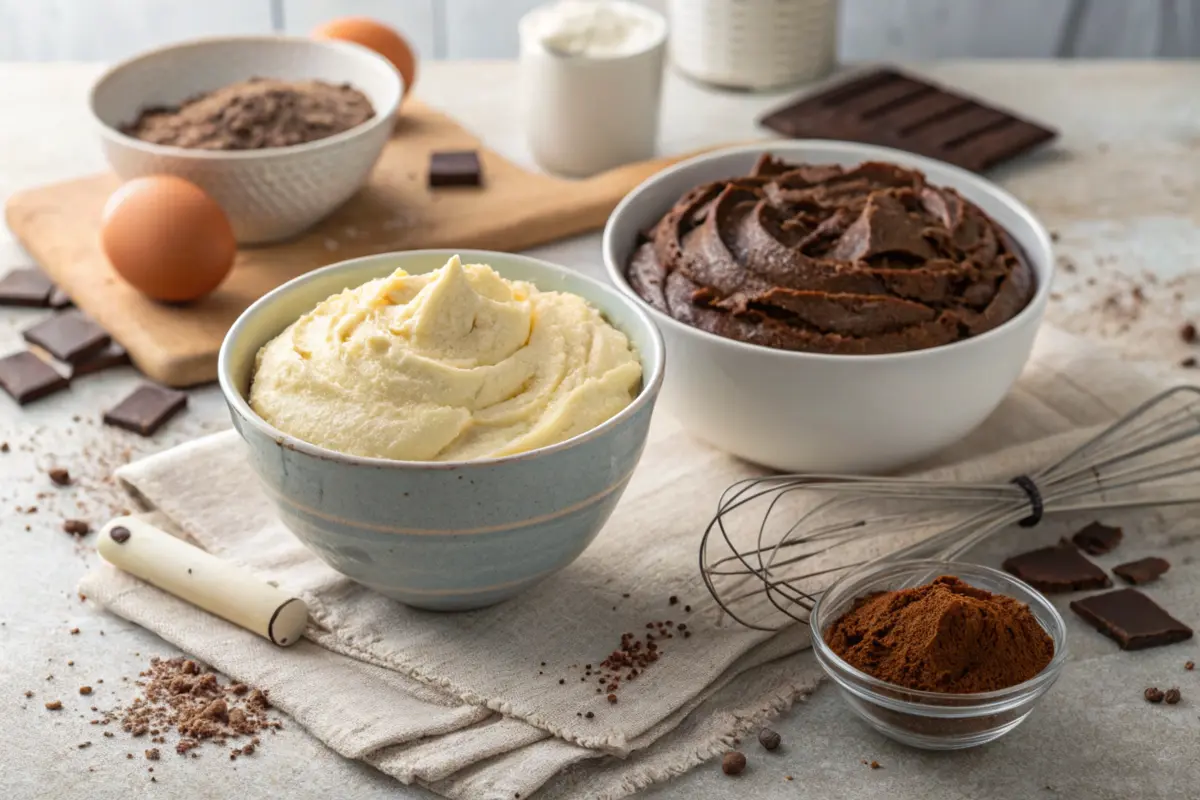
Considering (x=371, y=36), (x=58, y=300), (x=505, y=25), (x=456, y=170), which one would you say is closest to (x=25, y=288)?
(x=58, y=300)

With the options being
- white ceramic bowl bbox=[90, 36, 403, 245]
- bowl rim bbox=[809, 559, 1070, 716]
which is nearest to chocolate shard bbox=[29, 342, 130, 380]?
white ceramic bowl bbox=[90, 36, 403, 245]

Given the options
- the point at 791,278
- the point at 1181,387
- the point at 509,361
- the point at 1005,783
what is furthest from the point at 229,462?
the point at 1181,387

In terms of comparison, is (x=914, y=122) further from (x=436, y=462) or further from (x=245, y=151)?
(x=436, y=462)

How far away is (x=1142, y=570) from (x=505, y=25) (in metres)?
2.92

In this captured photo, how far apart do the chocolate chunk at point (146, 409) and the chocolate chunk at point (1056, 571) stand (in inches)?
48.5

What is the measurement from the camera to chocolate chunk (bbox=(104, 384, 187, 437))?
6.82 feet

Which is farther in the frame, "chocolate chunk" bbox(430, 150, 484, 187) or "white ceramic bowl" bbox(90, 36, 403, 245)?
"chocolate chunk" bbox(430, 150, 484, 187)

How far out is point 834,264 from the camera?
73.9 inches

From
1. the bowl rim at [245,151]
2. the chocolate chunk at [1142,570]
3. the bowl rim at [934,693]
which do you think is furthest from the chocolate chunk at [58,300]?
the chocolate chunk at [1142,570]

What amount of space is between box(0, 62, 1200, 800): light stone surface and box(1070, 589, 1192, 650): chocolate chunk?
0.06 ft

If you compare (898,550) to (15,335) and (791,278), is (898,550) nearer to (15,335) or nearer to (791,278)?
(791,278)

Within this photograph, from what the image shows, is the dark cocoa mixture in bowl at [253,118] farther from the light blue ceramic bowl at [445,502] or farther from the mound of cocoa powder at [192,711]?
the mound of cocoa powder at [192,711]

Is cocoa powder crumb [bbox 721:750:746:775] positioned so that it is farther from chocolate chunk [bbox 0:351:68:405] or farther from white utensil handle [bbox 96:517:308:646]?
chocolate chunk [bbox 0:351:68:405]

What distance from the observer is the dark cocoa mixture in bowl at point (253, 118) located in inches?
97.6
